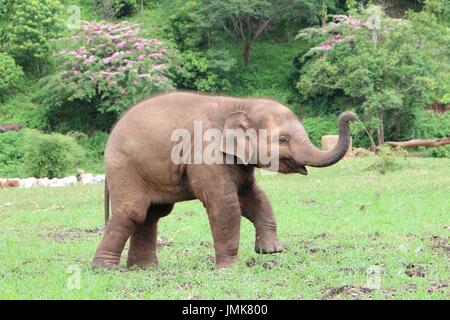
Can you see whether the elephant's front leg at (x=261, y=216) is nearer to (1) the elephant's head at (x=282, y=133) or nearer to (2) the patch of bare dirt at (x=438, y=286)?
(1) the elephant's head at (x=282, y=133)

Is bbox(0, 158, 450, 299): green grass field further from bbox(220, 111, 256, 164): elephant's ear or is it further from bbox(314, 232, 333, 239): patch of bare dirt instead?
bbox(220, 111, 256, 164): elephant's ear

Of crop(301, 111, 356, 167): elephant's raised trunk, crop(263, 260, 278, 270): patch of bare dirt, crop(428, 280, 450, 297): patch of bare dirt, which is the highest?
crop(301, 111, 356, 167): elephant's raised trunk

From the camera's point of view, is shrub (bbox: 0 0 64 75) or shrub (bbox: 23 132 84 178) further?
shrub (bbox: 0 0 64 75)

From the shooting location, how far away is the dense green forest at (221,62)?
2761 centimetres

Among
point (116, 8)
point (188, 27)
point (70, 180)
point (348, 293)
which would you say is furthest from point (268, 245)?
point (116, 8)

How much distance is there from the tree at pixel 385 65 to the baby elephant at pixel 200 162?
691 inches

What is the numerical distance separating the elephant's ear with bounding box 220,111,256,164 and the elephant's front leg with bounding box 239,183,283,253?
0.83 meters

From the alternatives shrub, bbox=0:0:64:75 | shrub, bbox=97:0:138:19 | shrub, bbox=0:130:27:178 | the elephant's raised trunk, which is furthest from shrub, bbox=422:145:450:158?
the elephant's raised trunk

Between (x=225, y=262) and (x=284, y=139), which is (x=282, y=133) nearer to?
(x=284, y=139)

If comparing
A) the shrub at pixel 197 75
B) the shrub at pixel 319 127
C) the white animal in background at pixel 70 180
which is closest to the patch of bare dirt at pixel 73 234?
the white animal in background at pixel 70 180

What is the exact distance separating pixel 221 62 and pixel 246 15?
244 centimetres

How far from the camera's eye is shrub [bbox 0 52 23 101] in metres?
32.0

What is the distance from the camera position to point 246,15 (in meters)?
34.3

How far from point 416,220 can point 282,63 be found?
24.0 meters
